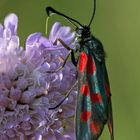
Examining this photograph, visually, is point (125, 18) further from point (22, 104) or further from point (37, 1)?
point (22, 104)

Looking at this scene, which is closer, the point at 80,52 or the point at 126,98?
the point at 80,52

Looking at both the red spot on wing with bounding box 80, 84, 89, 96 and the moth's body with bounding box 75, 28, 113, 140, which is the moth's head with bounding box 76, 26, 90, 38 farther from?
the red spot on wing with bounding box 80, 84, 89, 96

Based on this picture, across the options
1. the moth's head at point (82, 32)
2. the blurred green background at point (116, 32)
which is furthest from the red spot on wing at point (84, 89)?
the blurred green background at point (116, 32)

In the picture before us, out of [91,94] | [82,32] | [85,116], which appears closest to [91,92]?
[91,94]

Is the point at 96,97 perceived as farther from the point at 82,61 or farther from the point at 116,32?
the point at 116,32

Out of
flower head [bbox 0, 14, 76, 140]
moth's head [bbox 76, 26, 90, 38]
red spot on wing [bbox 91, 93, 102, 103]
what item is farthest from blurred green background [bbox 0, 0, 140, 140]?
red spot on wing [bbox 91, 93, 102, 103]

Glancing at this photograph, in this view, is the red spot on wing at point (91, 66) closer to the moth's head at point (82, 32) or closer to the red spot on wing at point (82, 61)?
the red spot on wing at point (82, 61)

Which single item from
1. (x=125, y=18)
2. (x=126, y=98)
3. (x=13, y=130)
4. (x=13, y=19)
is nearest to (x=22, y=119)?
(x=13, y=130)
